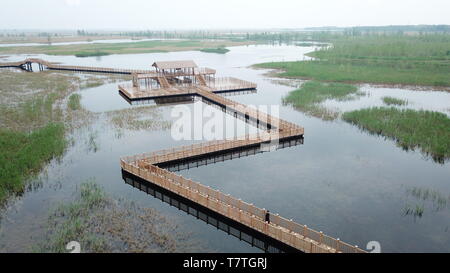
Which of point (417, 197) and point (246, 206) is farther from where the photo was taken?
point (417, 197)

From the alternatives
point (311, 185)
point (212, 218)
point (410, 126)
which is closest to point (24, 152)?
point (212, 218)

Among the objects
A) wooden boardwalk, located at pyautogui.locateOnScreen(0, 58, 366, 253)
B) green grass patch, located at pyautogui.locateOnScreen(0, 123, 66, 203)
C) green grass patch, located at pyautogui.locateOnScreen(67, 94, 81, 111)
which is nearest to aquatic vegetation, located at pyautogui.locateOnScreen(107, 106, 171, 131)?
green grass patch, located at pyautogui.locateOnScreen(67, 94, 81, 111)

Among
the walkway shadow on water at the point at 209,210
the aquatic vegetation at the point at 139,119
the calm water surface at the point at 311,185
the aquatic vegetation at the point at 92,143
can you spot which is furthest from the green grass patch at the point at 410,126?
the aquatic vegetation at the point at 92,143

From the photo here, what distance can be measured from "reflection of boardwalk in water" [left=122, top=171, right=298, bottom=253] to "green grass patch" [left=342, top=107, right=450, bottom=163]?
80.3 ft

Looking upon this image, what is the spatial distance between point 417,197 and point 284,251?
48.1 feet

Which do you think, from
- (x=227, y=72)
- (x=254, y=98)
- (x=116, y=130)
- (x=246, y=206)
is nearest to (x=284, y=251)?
(x=246, y=206)

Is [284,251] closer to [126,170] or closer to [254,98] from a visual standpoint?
[126,170]

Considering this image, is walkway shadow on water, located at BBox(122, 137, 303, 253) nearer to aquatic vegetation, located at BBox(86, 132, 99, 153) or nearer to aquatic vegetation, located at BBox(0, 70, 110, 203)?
aquatic vegetation, located at BBox(86, 132, 99, 153)

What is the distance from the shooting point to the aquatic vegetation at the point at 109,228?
23172 mm

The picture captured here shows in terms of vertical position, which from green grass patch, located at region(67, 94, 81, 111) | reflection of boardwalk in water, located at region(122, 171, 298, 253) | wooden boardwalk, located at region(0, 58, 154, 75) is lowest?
reflection of boardwalk in water, located at region(122, 171, 298, 253)

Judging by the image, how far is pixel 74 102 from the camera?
62.6 meters

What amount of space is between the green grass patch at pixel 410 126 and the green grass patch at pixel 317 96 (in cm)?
442

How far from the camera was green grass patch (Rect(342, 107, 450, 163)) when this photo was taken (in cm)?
3944

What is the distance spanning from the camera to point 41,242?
76.7 feet
